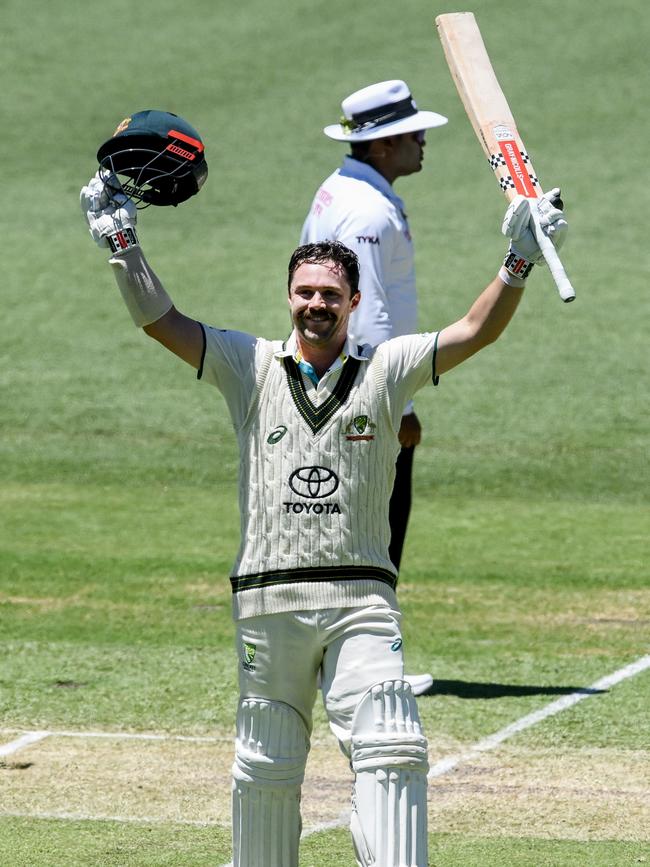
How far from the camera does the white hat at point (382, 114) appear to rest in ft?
25.4

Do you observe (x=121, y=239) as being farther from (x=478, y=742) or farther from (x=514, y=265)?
(x=478, y=742)

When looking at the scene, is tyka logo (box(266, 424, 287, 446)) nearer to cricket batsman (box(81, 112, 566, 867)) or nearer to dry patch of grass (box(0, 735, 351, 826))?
cricket batsman (box(81, 112, 566, 867))

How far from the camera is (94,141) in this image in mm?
24438

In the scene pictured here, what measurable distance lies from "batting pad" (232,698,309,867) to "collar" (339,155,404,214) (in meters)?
3.49

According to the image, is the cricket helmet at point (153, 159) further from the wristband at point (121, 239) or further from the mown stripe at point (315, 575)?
the mown stripe at point (315, 575)

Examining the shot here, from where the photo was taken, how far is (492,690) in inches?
312

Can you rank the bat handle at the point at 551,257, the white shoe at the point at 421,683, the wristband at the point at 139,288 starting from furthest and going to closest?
the white shoe at the point at 421,683, the wristband at the point at 139,288, the bat handle at the point at 551,257

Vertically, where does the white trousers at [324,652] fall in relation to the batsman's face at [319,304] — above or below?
below

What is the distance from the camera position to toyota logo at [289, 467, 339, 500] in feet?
15.9

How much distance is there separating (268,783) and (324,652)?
0.41m

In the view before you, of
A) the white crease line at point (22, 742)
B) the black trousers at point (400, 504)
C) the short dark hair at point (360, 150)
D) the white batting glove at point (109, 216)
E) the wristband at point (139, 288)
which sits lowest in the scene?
the white crease line at point (22, 742)

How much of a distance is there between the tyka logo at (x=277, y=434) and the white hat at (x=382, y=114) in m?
3.18

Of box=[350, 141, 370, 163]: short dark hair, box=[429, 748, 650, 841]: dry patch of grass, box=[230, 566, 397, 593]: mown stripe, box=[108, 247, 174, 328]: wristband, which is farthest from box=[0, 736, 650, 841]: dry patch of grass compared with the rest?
box=[350, 141, 370, 163]: short dark hair

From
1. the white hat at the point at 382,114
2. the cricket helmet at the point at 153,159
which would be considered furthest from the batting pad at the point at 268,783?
the white hat at the point at 382,114
